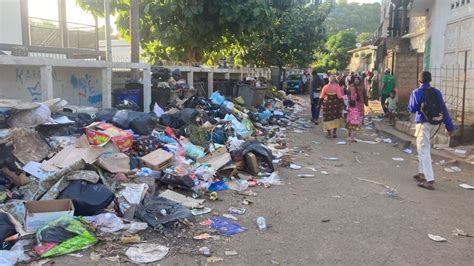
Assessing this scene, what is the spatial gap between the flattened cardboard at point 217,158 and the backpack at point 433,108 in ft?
9.72

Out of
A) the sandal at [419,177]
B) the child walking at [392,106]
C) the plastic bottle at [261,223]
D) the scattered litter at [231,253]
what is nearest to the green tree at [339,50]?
the child walking at [392,106]

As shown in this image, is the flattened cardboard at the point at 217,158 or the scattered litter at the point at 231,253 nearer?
the scattered litter at the point at 231,253

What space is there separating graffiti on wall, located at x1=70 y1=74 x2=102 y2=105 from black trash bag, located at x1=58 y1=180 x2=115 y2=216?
15.0 ft

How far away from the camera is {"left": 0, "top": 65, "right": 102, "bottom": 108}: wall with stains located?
7.53 meters

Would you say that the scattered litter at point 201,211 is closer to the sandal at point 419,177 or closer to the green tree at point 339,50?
the sandal at point 419,177

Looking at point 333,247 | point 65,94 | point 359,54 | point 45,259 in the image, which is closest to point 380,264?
point 333,247

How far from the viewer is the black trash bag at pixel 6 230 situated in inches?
162

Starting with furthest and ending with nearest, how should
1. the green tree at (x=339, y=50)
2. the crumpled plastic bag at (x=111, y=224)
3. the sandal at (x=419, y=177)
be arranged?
the green tree at (x=339, y=50) < the sandal at (x=419, y=177) < the crumpled plastic bag at (x=111, y=224)

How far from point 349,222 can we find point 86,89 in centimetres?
620

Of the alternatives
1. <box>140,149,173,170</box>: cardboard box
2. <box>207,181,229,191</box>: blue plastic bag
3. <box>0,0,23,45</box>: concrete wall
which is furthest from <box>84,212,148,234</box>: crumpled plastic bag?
<box>0,0,23,45</box>: concrete wall

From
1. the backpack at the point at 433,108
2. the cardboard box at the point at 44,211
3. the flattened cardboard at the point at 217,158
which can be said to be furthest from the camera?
the flattened cardboard at the point at 217,158

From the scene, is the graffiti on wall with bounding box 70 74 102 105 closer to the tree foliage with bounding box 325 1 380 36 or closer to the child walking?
the child walking

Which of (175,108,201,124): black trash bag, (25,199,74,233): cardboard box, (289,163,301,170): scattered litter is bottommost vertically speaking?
(289,163,301,170): scattered litter

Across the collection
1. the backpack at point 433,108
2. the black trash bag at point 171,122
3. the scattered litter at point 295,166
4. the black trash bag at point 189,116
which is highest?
the backpack at point 433,108
